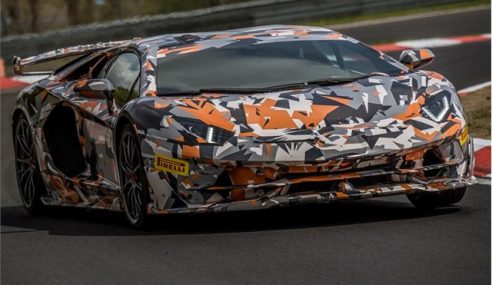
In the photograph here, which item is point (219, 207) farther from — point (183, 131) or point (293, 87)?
point (293, 87)

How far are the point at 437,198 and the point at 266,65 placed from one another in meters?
1.31

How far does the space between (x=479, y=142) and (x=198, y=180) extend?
175 inches

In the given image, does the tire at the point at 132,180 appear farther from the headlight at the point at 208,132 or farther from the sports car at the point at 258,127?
the headlight at the point at 208,132

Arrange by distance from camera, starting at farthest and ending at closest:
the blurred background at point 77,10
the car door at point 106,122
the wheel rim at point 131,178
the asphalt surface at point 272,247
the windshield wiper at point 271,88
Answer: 1. the blurred background at point 77,10
2. the car door at point 106,122
3. the windshield wiper at point 271,88
4. the wheel rim at point 131,178
5. the asphalt surface at point 272,247

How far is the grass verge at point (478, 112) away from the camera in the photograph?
11937 mm

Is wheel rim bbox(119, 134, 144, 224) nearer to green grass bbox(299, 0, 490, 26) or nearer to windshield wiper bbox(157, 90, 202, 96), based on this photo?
windshield wiper bbox(157, 90, 202, 96)

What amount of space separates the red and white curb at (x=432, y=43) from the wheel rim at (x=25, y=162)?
11.8 m

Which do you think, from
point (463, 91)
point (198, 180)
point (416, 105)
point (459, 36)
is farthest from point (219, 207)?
point (459, 36)

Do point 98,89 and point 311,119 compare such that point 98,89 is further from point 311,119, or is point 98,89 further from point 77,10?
point 77,10

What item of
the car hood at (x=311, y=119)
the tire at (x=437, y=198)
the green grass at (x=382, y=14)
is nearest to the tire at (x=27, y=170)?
the car hood at (x=311, y=119)

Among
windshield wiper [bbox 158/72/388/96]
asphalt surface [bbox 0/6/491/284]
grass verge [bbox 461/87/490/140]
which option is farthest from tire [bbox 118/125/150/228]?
grass verge [bbox 461/87/490/140]

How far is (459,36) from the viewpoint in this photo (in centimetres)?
2305

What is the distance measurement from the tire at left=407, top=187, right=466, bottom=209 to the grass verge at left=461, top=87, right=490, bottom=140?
3027mm

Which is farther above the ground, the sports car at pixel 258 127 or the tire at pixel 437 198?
the sports car at pixel 258 127
